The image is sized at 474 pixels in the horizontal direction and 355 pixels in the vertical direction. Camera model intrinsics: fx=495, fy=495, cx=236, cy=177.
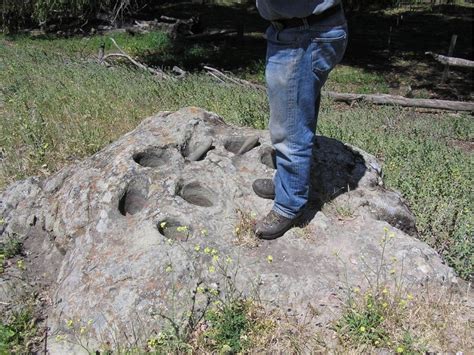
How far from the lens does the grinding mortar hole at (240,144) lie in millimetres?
4074

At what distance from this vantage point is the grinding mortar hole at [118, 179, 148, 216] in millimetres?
3497

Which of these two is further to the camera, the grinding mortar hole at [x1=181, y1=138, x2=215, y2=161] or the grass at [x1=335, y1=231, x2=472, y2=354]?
the grinding mortar hole at [x1=181, y1=138, x2=215, y2=161]

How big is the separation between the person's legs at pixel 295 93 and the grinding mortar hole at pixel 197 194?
21.2 inches

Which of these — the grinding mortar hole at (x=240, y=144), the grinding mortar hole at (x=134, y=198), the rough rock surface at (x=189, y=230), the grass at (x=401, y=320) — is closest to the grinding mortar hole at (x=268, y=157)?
the rough rock surface at (x=189, y=230)

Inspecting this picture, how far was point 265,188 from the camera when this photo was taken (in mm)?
3562

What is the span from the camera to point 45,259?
346cm

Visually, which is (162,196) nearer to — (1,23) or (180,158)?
(180,158)

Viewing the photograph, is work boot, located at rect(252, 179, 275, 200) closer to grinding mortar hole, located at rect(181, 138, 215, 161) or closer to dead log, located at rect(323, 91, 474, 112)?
grinding mortar hole, located at rect(181, 138, 215, 161)

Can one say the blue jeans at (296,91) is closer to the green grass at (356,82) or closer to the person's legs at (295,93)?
the person's legs at (295,93)

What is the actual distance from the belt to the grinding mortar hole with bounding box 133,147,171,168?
145 centimetres

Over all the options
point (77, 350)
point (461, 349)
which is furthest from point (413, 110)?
point (77, 350)

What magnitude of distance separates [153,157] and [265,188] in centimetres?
97

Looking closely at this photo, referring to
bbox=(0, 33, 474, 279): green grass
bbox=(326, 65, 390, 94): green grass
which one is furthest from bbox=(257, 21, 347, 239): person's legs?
bbox=(326, 65, 390, 94): green grass

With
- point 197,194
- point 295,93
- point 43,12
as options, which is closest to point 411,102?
point 197,194
